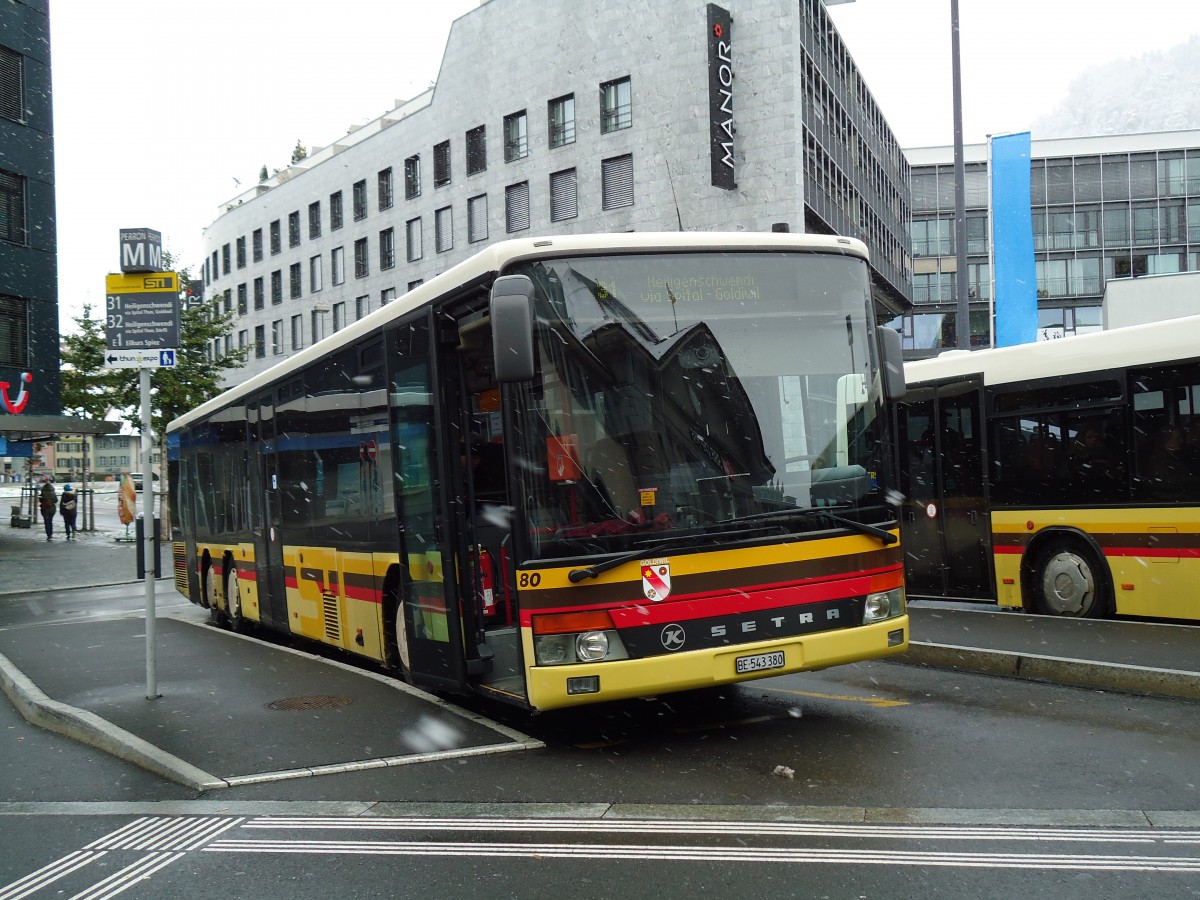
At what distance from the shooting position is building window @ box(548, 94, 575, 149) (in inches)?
1710

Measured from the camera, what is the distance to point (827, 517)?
736 cm

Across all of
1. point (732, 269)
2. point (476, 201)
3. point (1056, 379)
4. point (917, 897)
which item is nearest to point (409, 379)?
point (732, 269)

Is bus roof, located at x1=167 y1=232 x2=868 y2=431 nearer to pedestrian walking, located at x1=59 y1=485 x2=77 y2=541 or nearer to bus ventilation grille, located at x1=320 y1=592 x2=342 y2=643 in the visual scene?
bus ventilation grille, located at x1=320 y1=592 x2=342 y2=643

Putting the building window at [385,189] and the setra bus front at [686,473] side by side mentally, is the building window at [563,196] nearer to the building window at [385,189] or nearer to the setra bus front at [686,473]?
the building window at [385,189]

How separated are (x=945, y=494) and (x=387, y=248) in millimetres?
44753

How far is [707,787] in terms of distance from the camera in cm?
648

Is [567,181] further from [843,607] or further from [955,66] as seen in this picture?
[843,607]

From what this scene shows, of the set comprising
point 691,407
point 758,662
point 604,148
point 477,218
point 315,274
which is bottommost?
point 758,662

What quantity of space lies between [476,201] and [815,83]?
47.9 ft

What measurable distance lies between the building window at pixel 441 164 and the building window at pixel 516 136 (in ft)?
14.9

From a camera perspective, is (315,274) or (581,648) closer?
(581,648)

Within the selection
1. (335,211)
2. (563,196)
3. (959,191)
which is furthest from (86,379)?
(959,191)

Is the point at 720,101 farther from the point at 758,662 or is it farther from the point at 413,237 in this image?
the point at 758,662

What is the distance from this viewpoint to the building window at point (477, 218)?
4788 cm
